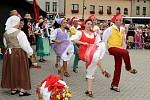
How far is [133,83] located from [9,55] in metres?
3.61

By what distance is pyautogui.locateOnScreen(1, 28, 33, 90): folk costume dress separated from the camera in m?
8.62

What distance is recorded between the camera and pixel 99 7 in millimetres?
77000

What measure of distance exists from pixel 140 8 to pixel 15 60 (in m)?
74.5

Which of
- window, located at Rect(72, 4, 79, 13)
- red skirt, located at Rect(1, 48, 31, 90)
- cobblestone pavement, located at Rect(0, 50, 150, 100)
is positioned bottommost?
cobblestone pavement, located at Rect(0, 50, 150, 100)

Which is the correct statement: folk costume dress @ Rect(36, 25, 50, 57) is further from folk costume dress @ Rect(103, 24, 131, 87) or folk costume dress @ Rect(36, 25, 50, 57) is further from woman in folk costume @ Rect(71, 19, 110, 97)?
woman in folk costume @ Rect(71, 19, 110, 97)

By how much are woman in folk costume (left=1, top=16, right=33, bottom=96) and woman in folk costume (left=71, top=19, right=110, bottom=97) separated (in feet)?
3.66

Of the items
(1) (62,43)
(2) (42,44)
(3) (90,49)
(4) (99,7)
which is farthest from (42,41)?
(4) (99,7)

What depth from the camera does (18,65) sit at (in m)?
8.90

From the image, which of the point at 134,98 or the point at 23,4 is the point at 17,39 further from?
the point at 23,4

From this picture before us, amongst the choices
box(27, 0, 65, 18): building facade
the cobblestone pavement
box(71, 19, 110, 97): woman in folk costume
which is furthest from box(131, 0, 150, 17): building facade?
box(71, 19, 110, 97): woman in folk costume

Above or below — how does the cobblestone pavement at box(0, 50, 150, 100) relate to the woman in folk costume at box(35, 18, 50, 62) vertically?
below

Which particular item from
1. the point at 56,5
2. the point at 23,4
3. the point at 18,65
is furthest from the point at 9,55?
the point at 56,5

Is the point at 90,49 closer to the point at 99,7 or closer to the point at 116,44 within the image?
the point at 116,44

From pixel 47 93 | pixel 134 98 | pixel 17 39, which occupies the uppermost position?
pixel 17 39
